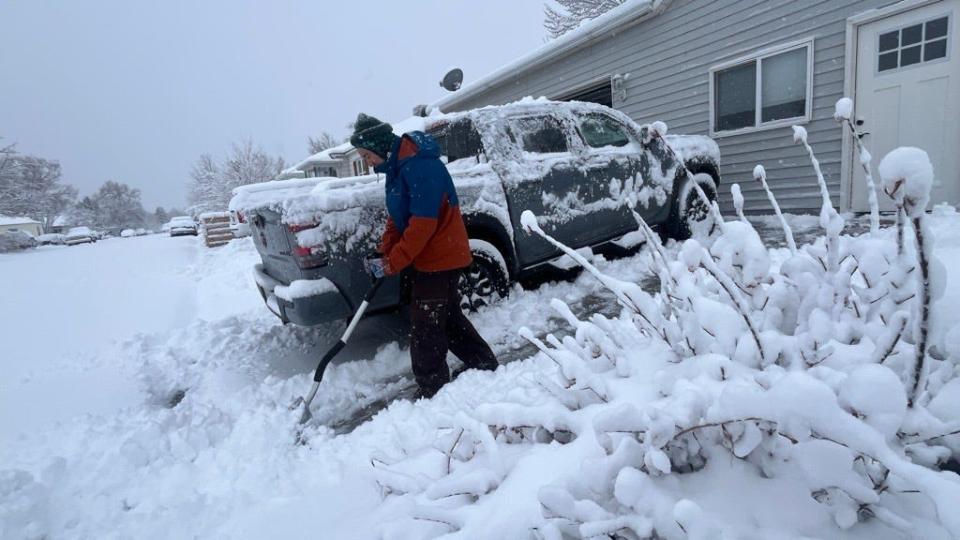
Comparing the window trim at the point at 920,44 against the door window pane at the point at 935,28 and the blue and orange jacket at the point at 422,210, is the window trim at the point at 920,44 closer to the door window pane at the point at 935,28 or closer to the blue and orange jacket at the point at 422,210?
the door window pane at the point at 935,28

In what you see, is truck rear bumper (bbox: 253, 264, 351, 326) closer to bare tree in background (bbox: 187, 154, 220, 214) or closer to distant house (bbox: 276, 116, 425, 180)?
distant house (bbox: 276, 116, 425, 180)

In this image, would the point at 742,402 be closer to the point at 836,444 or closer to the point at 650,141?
the point at 836,444

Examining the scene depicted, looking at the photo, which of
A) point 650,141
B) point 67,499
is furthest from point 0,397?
point 650,141

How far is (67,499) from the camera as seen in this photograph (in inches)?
91.3

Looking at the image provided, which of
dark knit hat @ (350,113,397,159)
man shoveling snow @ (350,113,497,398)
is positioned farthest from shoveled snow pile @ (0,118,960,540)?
dark knit hat @ (350,113,397,159)

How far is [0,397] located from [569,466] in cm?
477

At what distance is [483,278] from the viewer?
4.21 meters

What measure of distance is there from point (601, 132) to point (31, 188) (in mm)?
64120

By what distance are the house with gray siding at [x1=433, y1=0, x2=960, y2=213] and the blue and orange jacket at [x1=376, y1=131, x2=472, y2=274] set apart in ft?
15.6

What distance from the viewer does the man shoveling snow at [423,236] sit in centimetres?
292

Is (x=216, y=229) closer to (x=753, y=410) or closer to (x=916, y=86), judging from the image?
(x=916, y=86)

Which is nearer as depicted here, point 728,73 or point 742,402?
point 742,402

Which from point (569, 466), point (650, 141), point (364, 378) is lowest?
point (364, 378)

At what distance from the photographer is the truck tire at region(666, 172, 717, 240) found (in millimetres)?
5879
